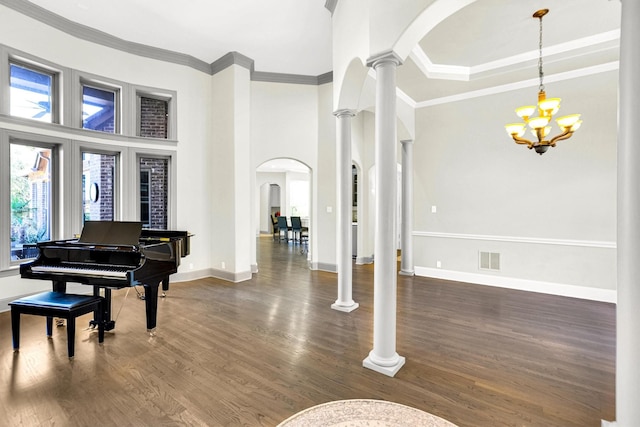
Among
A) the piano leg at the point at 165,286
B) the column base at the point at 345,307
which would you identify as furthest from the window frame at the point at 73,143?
the column base at the point at 345,307

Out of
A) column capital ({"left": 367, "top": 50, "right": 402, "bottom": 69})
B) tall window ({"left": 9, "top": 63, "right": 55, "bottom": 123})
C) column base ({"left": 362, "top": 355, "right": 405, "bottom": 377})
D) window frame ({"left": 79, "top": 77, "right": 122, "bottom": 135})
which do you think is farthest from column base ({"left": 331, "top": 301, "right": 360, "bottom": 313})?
tall window ({"left": 9, "top": 63, "right": 55, "bottom": 123})

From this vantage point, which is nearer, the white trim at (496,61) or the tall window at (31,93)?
the white trim at (496,61)

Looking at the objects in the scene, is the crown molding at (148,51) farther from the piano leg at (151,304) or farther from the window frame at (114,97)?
the piano leg at (151,304)

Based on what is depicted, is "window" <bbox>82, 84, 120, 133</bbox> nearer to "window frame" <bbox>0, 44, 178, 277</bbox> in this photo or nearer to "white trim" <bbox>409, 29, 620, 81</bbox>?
"window frame" <bbox>0, 44, 178, 277</bbox>

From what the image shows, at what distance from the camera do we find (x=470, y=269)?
563cm

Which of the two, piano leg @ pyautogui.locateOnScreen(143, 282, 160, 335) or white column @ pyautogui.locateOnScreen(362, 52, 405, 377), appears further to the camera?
piano leg @ pyautogui.locateOnScreen(143, 282, 160, 335)

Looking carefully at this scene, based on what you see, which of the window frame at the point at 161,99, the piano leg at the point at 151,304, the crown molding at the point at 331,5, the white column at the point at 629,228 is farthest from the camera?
the window frame at the point at 161,99

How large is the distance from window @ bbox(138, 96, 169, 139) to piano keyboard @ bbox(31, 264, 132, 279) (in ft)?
9.74

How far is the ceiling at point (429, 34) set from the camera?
3.61 meters

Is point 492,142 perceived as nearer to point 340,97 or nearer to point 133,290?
point 340,97

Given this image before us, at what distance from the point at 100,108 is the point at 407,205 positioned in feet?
19.1

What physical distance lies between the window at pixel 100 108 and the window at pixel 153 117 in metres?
0.40

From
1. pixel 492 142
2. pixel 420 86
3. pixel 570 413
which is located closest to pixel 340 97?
A: pixel 420 86

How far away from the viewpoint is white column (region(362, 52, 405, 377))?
2.64 m
